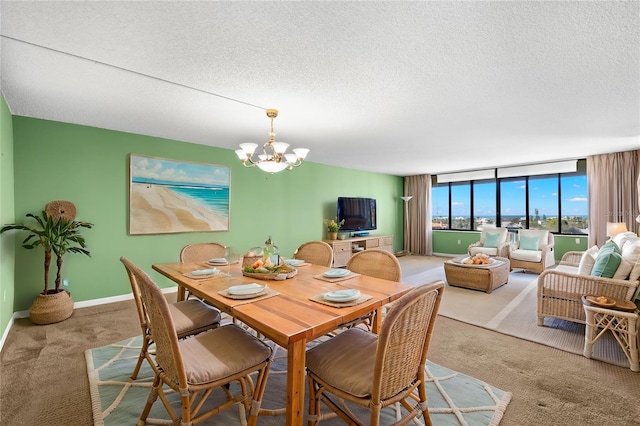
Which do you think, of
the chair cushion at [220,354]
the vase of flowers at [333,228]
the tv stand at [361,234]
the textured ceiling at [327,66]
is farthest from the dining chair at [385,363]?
the tv stand at [361,234]

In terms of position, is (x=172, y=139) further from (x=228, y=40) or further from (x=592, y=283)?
(x=592, y=283)

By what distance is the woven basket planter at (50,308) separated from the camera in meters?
2.95

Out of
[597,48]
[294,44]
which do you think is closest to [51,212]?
[294,44]

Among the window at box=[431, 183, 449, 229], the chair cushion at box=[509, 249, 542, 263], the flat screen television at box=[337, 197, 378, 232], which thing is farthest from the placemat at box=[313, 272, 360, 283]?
the window at box=[431, 183, 449, 229]

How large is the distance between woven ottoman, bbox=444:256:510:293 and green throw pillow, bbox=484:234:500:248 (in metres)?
1.41

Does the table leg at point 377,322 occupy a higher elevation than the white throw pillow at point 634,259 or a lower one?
lower

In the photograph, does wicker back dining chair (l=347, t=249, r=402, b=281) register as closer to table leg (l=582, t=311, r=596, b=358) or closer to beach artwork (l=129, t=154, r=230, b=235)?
table leg (l=582, t=311, r=596, b=358)

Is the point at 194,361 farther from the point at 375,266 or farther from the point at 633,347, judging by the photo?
the point at 633,347

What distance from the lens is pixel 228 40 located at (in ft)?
5.84

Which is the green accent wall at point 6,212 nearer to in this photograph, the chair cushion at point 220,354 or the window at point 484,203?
the chair cushion at point 220,354

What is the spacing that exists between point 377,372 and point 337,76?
6.66 feet

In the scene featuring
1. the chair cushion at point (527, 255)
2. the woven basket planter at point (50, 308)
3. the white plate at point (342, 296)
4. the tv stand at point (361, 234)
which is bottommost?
the woven basket planter at point (50, 308)

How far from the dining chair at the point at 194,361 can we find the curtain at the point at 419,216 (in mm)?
7080

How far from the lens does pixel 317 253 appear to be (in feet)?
9.77
